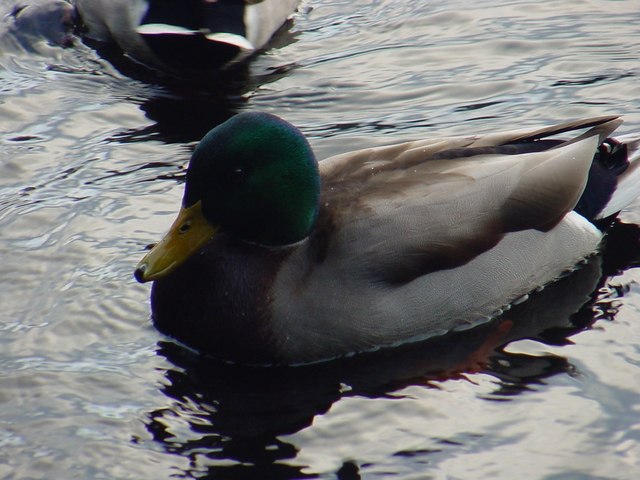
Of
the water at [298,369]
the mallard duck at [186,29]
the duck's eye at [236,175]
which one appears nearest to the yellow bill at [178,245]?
the duck's eye at [236,175]

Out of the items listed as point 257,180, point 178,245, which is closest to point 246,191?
point 257,180

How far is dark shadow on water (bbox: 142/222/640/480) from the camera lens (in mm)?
4449

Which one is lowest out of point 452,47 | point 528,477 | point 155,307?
point 528,477

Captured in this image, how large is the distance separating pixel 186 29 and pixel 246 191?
350cm

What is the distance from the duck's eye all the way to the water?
100 cm

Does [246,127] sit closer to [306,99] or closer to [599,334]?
[599,334]

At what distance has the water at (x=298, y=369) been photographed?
446 centimetres

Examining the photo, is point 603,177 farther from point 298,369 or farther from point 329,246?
point 298,369

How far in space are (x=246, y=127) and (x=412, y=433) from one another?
1750mm

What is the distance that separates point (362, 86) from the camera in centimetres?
827

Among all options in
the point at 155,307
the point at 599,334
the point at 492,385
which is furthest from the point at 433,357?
the point at 155,307

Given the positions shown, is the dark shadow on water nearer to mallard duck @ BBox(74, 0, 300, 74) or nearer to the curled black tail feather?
the curled black tail feather

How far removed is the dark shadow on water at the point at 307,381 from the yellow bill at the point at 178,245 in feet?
1.76

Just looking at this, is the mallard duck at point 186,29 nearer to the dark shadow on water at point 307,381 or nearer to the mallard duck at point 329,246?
the mallard duck at point 329,246
